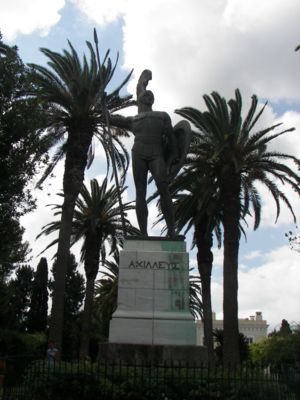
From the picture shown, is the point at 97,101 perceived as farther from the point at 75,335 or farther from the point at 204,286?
the point at 75,335

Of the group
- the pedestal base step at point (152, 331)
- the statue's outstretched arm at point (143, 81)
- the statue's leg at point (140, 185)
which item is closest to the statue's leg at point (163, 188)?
the statue's leg at point (140, 185)

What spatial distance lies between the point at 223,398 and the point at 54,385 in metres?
2.15

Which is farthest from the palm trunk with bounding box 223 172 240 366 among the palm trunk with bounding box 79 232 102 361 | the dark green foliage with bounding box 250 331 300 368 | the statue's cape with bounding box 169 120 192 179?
the dark green foliage with bounding box 250 331 300 368

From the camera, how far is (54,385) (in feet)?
22.3

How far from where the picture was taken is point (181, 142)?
33.3 feet

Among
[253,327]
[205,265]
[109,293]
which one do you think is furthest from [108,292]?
[253,327]

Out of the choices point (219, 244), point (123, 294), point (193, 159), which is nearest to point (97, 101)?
point (193, 159)

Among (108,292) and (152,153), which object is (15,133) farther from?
(108,292)

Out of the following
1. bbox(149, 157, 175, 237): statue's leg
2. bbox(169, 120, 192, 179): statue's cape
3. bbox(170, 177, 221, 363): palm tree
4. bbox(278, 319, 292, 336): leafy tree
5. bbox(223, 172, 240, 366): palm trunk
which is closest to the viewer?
bbox(149, 157, 175, 237): statue's leg

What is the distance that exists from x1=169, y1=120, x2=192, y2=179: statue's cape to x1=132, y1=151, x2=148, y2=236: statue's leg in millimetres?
531

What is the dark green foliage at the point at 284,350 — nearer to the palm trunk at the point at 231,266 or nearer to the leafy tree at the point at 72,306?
the leafy tree at the point at 72,306

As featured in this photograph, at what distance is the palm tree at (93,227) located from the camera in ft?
87.4

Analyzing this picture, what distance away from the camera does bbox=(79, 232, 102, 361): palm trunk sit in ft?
85.8

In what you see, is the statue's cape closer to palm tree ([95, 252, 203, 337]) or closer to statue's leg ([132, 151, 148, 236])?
statue's leg ([132, 151, 148, 236])
